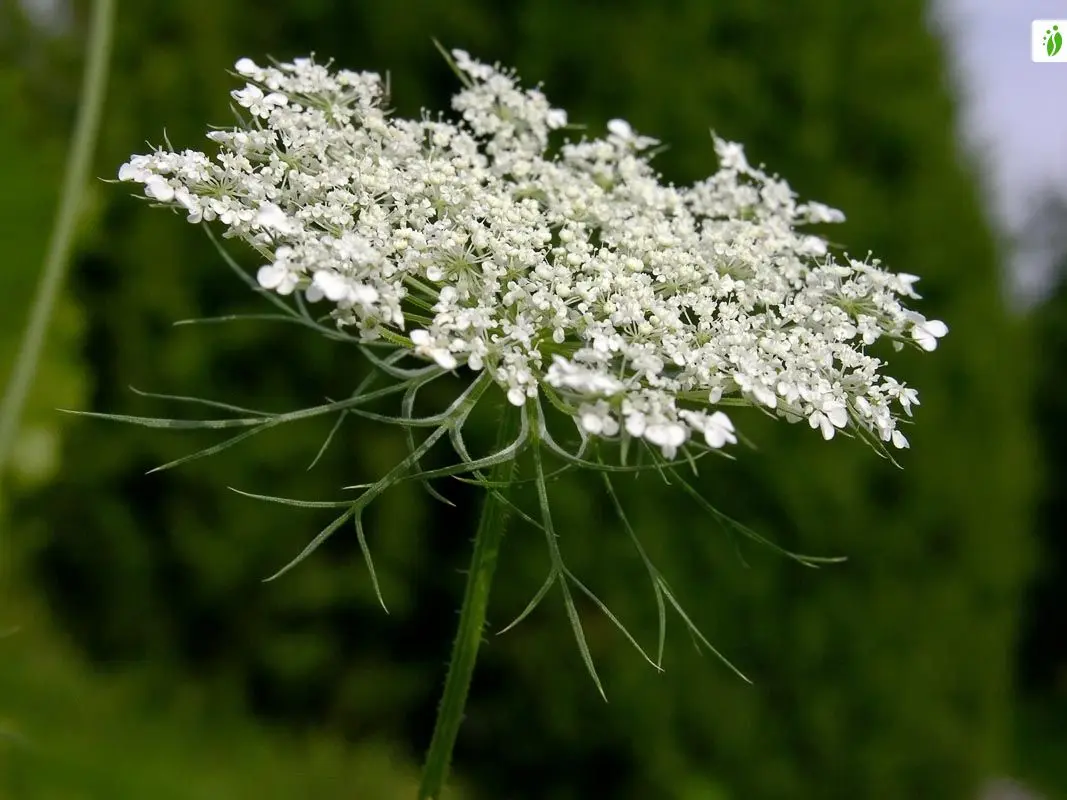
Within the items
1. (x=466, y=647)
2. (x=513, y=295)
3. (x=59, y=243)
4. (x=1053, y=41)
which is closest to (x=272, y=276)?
(x=513, y=295)

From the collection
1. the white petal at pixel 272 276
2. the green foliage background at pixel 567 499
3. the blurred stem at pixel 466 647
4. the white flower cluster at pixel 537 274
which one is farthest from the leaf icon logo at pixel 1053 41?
the white petal at pixel 272 276

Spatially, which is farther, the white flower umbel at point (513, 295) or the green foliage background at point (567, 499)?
the green foliage background at point (567, 499)

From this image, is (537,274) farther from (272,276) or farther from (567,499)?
(567,499)

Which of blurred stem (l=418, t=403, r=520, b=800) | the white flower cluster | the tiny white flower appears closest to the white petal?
the white flower cluster

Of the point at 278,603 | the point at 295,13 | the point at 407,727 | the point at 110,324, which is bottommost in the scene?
the point at 407,727

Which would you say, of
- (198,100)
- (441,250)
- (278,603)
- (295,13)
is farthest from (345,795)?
(441,250)

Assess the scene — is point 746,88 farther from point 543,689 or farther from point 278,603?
point 278,603

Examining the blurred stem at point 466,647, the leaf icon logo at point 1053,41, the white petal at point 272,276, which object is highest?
the leaf icon logo at point 1053,41

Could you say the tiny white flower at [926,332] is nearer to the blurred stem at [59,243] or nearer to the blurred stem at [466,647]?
the blurred stem at [466,647]

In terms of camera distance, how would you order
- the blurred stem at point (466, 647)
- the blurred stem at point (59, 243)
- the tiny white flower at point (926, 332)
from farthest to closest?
the blurred stem at point (59, 243)
the tiny white flower at point (926, 332)
the blurred stem at point (466, 647)
